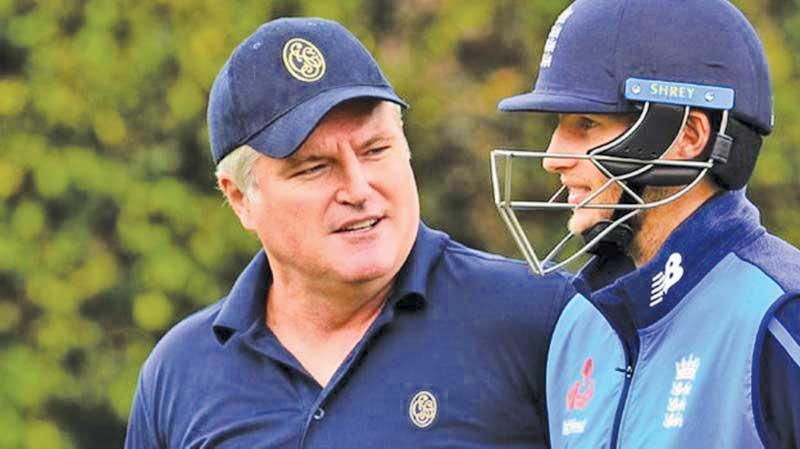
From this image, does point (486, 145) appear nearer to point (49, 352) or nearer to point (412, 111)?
point (412, 111)

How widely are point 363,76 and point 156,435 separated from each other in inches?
39.6

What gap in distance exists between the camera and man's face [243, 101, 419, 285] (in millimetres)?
4762

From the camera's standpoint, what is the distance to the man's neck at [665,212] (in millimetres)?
4055

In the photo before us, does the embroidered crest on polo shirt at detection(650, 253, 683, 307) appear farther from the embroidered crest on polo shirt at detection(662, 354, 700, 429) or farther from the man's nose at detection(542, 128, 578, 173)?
the man's nose at detection(542, 128, 578, 173)

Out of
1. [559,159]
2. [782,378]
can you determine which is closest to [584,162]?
[559,159]

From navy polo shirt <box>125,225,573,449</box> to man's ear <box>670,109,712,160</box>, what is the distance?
862 millimetres

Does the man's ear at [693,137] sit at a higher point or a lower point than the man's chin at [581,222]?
higher

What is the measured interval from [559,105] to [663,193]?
265 mm

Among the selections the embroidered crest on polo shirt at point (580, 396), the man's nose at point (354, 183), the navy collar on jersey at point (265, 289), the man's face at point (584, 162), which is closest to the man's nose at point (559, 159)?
the man's face at point (584, 162)

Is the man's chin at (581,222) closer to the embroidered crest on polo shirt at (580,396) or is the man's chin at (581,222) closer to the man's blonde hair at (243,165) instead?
the embroidered crest on polo shirt at (580,396)

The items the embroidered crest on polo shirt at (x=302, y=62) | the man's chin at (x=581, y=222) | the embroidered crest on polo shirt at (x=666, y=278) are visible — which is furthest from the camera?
the embroidered crest on polo shirt at (x=302, y=62)

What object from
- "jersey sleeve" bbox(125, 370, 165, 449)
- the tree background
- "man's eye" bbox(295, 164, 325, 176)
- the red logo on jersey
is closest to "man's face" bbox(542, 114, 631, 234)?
the red logo on jersey

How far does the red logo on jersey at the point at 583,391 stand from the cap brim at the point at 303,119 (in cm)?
83

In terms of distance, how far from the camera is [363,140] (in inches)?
188
